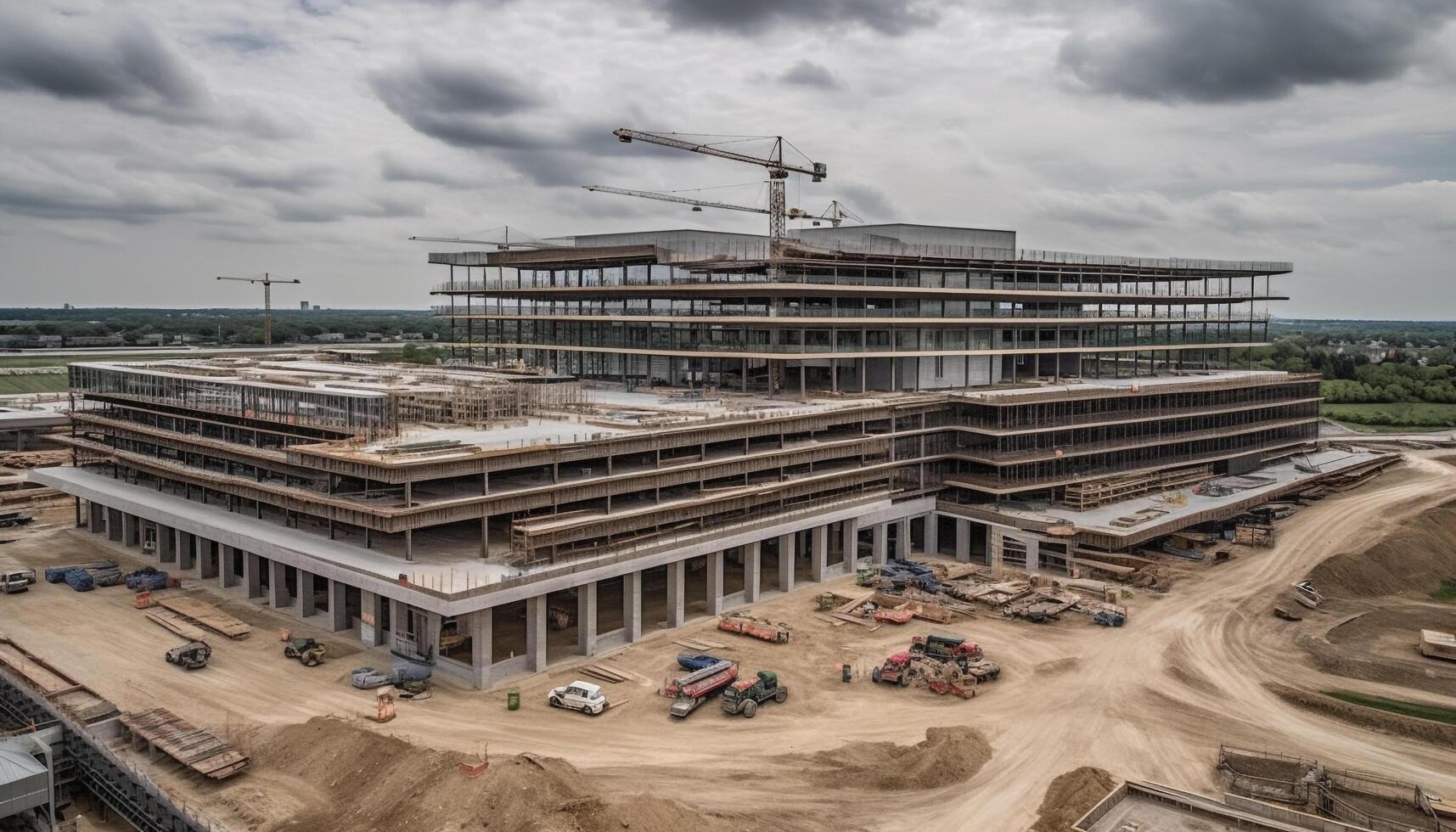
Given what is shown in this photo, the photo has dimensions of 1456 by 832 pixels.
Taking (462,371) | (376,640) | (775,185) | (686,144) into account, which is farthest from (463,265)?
(376,640)

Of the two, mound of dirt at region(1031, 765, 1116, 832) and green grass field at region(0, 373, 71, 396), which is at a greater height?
green grass field at region(0, 373, 71, 396)

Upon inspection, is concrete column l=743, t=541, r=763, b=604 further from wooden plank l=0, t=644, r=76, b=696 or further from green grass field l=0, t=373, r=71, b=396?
green grass field l=0, t=373, r=71, b=396

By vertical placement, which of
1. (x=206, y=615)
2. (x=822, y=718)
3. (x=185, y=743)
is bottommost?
(x=822, y=718)

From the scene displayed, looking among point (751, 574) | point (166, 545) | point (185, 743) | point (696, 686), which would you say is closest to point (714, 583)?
point (751, 574)

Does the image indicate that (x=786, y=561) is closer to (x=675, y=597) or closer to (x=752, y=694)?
(x=675, y=597)

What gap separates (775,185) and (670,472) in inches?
2692

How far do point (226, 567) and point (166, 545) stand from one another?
12.2 m

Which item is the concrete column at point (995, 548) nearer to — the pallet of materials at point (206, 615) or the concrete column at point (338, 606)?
the concrete column at point (338, 606)

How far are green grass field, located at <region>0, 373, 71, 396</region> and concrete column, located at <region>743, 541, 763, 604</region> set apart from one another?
164m

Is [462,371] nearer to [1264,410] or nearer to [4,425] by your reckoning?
[4,425]

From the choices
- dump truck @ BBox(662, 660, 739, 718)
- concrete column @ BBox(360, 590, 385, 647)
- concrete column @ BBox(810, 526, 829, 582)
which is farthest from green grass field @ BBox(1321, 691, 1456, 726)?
concrete column @ BBox(360, 590, 385, 647)

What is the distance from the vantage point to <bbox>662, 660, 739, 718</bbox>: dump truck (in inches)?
1865

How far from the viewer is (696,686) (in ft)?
161

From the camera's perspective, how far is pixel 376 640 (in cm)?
5628
